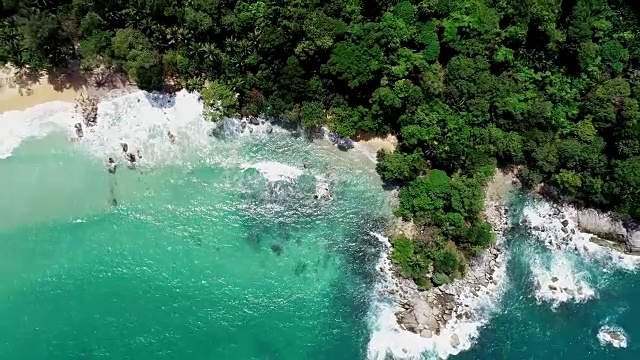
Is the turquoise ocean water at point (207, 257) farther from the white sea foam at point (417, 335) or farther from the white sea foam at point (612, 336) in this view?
the white sea foam at point (417, 335)

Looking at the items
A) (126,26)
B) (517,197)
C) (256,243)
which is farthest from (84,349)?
(517,197)

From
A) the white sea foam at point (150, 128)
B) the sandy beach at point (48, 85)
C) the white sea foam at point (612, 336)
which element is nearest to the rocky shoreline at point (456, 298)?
the white sea foam at point (612, 336)

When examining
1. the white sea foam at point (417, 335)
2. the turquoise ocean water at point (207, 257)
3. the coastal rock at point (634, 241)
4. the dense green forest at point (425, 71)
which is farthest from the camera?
the coastal rock at point (634, 241)

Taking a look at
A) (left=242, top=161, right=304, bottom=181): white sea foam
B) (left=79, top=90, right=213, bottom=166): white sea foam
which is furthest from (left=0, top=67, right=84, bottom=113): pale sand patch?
(left=242, top=161, right=304, bottom=181): white sea foam

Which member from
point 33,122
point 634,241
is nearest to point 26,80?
point 33,122

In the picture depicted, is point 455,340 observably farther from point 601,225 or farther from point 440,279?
point 601,225

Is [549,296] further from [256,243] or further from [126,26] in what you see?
[126,26]

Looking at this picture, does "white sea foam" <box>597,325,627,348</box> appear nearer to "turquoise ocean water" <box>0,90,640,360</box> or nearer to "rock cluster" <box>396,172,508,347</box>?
"turquoise ocean water" <box>0,90,640,360</box>
